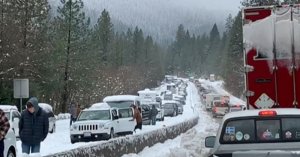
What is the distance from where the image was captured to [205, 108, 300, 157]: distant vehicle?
26.5 feet

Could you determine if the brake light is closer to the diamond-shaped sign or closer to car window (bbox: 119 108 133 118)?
the diamond-shaped sign

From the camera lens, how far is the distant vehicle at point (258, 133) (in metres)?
8.06

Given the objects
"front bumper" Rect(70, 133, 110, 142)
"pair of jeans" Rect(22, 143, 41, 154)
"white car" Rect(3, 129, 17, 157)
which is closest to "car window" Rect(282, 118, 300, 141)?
"pair of jeans" Rect(22, 143, 41, 154)

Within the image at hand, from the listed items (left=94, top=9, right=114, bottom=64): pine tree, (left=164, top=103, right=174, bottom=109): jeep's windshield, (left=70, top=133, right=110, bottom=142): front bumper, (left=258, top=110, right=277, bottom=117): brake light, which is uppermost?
→ (left=94, top=9, right=114, bottom=64): pine tree

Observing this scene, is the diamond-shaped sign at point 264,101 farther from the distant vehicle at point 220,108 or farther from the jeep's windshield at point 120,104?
the distant vehicle at point 220,108

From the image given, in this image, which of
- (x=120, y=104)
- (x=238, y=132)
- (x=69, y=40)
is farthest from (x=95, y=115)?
(x=69, y=40)

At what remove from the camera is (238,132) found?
8.34 metres

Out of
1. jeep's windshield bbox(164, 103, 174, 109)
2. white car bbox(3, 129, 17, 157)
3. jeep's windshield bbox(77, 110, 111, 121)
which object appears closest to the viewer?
white car bbox(3, 129, 17, 157)

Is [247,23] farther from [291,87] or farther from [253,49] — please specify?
[291,87]

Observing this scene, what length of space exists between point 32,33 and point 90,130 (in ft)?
105

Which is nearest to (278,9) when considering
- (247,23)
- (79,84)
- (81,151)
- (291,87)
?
(247,23)

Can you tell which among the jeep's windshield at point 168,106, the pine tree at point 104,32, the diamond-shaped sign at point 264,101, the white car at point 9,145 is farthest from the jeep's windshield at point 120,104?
the pine tree at point 104,32

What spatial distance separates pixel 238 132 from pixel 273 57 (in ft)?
22.3

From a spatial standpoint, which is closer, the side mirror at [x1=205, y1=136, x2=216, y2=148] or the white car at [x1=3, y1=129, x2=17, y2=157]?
the side mirror at [x1=205, y1=136, x2=216, y2=148]
